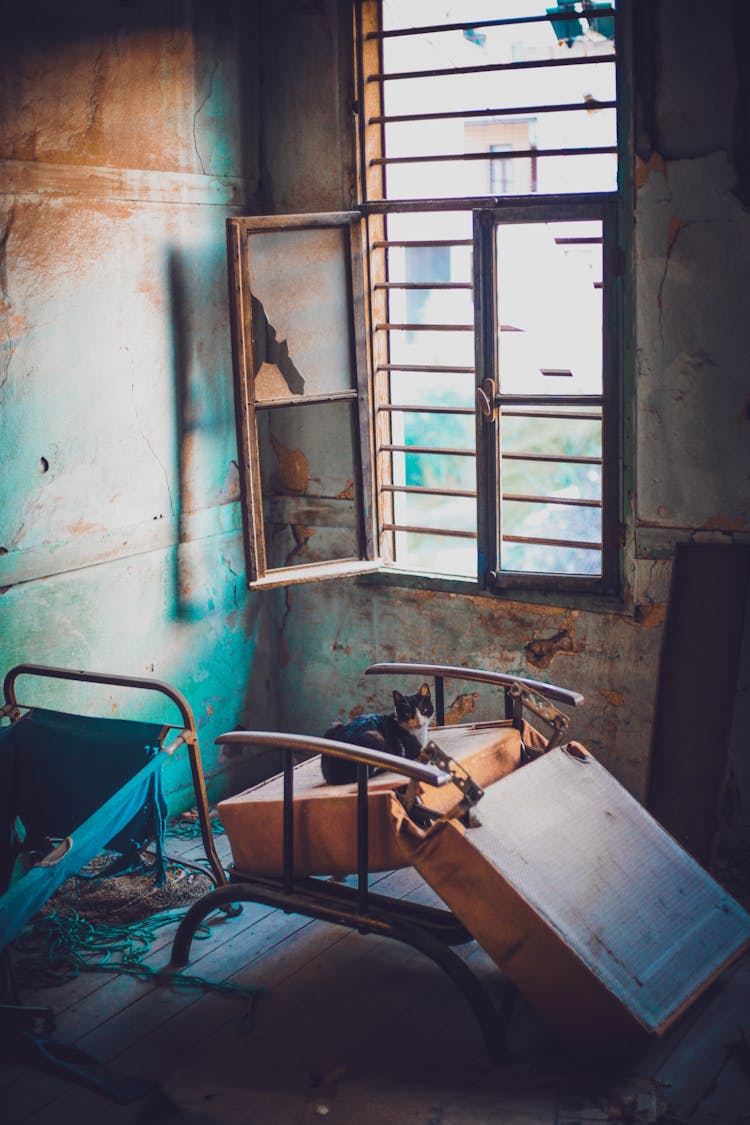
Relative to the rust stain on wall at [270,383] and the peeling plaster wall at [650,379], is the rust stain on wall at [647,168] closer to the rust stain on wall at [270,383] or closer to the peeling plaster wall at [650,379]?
the peeling plaster wall at [650,379]

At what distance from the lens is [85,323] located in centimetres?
405

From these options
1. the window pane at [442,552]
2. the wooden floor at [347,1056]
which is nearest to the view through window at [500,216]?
the wooden floor at [347,1056]

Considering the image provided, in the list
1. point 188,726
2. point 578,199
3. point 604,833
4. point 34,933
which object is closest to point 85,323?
point 188,726

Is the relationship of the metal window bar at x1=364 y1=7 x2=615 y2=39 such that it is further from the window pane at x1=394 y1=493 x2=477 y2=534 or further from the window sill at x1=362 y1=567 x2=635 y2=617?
the window pane at x1=394 y1=493 x2=477 y2=534

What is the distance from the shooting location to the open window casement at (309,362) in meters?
4.32

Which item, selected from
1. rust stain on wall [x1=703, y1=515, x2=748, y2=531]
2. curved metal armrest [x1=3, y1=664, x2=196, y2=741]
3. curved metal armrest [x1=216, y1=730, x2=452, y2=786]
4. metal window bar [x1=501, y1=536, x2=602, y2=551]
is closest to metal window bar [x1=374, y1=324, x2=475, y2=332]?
metal window bar [x1=501, y1=536, x2=602, y2=551]

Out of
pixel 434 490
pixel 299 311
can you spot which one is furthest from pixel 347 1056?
pixel 299 311

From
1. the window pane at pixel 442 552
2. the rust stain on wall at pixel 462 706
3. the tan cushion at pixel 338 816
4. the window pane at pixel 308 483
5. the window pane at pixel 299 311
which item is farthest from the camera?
the window pane at pixel 442 552

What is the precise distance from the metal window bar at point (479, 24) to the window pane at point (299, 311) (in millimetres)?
757

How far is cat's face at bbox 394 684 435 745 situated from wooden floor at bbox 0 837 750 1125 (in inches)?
30.1

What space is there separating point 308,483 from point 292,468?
99 millimetres

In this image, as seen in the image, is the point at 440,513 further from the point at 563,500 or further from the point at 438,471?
the point at 563,500

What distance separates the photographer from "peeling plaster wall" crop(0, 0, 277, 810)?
12.6ft

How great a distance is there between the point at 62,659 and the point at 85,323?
1192 millimetres
